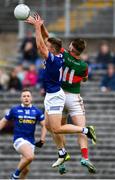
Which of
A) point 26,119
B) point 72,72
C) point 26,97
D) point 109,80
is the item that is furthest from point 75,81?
point 109,80

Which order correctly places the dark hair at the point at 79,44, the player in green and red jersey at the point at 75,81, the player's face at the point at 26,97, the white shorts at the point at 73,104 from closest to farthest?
the dark hair at the point at 79,44
the player in green and red jersey at the point at 75,81
the white shorts at the point at 73,104
the player's face at the point at 26,97

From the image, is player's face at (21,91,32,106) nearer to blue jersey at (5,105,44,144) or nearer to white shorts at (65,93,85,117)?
blue jersey at (5,105,44,144)

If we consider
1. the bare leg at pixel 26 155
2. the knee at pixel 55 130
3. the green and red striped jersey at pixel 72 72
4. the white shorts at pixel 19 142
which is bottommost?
the bare leg at pixel 26 155

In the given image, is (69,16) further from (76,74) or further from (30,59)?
(76,74)

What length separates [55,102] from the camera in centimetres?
2650

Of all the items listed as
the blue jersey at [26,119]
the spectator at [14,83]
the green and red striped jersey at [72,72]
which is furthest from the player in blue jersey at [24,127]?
the spectator at [14,83]

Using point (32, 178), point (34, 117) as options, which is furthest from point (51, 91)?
point (32, 178)

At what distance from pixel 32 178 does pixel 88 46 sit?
620cm

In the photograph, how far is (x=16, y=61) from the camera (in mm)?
37688

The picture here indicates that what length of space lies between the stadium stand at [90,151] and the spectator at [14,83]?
0.51 meters

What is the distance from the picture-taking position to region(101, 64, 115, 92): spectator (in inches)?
1385

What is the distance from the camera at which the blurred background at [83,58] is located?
33.7 metres

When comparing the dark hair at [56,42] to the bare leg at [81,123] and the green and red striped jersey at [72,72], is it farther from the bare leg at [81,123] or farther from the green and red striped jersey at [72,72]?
the bare leg at [81,123]

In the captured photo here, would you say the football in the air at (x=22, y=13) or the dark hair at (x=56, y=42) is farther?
the dark hair at (x=56, y=42)
